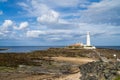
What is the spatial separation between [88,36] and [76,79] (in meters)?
61.1

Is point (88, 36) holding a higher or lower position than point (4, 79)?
higher

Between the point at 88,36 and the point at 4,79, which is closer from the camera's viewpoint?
the point at 4,79

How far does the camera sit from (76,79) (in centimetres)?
2388

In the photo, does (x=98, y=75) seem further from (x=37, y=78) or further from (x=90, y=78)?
(x=37, y=78)

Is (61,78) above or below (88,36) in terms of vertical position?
below

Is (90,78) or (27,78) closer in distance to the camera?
(90,78)

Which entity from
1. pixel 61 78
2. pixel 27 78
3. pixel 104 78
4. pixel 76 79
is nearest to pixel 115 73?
pixel 104 78

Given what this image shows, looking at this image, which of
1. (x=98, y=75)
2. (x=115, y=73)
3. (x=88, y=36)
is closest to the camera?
(x=115, y=73)

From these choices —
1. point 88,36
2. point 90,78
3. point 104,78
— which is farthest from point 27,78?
point 88,36

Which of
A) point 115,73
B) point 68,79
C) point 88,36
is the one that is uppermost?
point 88,36

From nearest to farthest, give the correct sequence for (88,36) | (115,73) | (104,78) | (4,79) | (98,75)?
(115,73) → (104,78) → (98,75) → (4,79) → (88,36)

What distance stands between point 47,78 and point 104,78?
8399 mm

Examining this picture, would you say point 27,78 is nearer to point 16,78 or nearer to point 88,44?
point 16,78

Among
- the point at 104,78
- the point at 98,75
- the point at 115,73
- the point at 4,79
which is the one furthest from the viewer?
the point at 4,79
